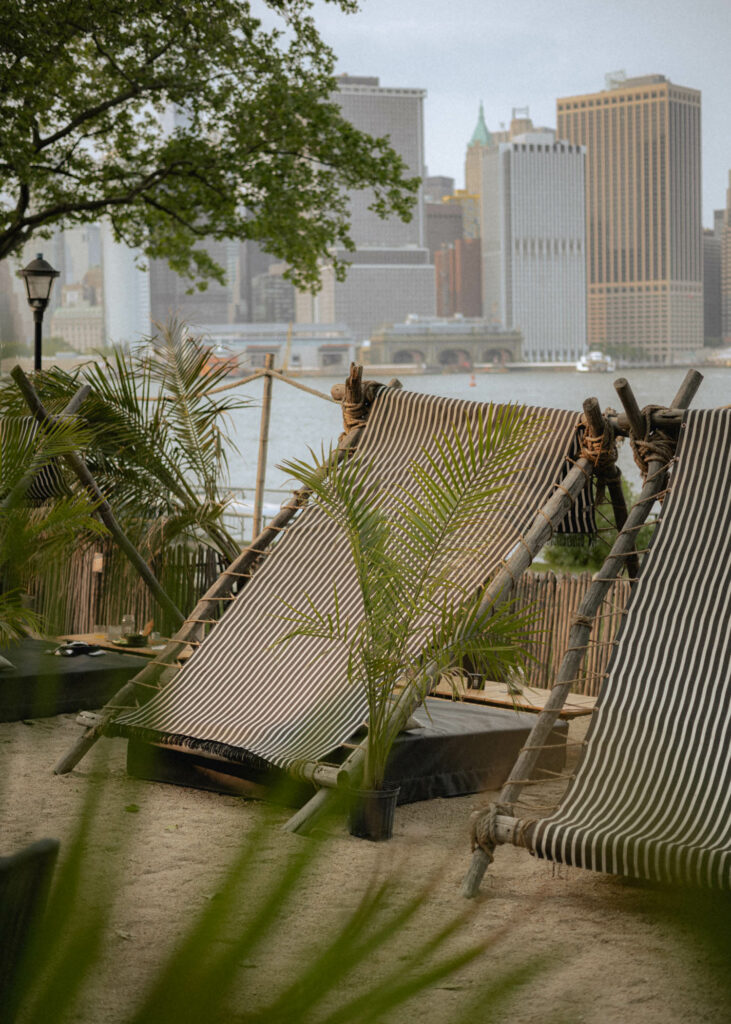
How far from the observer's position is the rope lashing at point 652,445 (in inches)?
180

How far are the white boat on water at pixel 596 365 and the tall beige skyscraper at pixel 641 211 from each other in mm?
5550

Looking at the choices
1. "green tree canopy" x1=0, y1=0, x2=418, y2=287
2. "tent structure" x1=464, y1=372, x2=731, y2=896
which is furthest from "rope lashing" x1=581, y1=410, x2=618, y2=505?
"green tree canopy" x1=0, y1=0, x2=418, y2=287

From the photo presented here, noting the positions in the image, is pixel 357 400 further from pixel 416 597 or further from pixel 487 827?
pixel 487 827

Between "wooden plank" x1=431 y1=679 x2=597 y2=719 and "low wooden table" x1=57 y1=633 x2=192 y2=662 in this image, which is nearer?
"wooden plank" x1=431 y1=679 x2=597 y2=719

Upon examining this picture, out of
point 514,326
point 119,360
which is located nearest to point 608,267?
point 514,326

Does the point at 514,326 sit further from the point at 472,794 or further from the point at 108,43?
the point at 472,794

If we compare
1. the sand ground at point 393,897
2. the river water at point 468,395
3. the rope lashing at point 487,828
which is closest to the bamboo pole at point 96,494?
the sand ground at point 393,897

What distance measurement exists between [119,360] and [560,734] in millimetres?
2802

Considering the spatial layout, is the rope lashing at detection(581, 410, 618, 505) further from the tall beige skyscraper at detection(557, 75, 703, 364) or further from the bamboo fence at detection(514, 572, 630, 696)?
the tall beige skyscraper at detection(557, 75, 703, 364)

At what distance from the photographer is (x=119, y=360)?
6086 mm

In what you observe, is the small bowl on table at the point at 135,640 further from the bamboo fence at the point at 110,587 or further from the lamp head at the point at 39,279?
the lamp head at the point at 39,279

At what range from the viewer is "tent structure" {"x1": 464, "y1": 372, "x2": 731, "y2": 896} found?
335cm

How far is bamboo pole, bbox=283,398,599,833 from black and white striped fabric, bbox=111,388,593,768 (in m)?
0.09

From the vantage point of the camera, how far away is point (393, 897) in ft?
1.65
